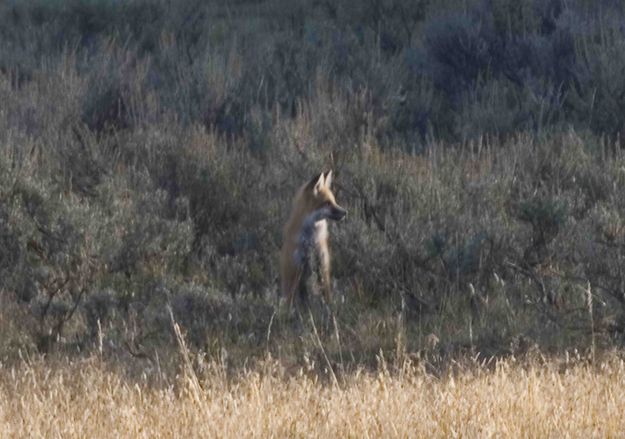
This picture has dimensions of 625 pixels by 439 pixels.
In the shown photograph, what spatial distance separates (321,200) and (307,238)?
1.39 ft

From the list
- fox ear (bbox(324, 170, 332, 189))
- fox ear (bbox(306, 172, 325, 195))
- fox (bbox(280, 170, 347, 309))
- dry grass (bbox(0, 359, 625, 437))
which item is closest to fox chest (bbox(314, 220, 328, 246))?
fox (bbox(280, 170, 347, 309))

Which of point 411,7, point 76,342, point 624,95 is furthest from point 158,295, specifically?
point 411,7

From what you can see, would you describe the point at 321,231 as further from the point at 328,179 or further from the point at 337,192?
the point at 337,192

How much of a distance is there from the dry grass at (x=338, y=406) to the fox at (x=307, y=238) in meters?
3.14

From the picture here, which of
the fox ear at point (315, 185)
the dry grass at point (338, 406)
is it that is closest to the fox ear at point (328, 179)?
the fox ear at point (315, 185)

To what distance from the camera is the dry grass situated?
6.12 metres

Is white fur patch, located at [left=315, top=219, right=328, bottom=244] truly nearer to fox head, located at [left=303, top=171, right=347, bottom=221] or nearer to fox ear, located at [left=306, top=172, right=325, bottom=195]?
fox head, located at [left=303, top=171, right=347, bottom=221]

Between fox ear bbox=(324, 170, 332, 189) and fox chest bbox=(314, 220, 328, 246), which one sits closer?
fox chest bbox=(314, 220, 328, 246)

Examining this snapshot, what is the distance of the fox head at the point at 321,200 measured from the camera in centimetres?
1098

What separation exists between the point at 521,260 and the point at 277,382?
12.4ft

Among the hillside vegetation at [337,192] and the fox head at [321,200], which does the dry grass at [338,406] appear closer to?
the hillside vegetation at [337,192]

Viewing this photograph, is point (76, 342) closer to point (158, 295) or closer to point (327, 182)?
point (158, 295)

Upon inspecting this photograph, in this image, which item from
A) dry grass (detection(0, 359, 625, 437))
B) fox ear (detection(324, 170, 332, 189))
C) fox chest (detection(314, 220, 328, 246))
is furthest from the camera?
fox ear (detection(324, 170, 332, 189))

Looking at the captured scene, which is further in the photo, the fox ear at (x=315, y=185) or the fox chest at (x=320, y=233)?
the fox ear at (x=315, y=185)
